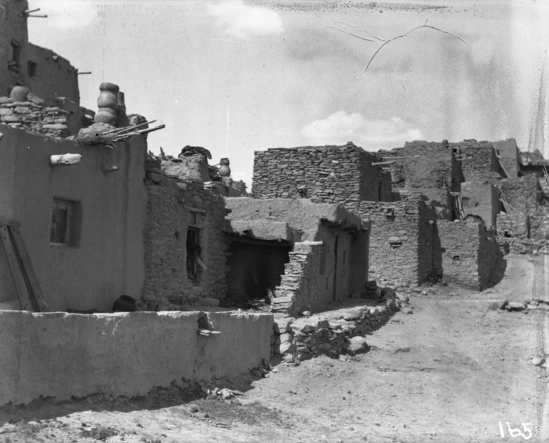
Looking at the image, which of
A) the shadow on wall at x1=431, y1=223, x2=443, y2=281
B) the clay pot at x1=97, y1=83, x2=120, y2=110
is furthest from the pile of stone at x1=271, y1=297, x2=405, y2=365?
the shadow on wall at x1=431, y1=223, x2=443, y2=281

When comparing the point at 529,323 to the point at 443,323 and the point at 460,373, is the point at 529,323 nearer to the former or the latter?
the point at 443,323

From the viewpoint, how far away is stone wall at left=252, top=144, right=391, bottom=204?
21906 millimetres

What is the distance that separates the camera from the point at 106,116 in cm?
1233

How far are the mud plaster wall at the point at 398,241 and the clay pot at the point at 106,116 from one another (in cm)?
1054

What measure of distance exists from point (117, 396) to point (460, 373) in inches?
257

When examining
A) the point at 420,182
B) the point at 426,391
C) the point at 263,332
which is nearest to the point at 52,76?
the point at 420,182

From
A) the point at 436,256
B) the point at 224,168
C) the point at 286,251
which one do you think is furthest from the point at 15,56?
the point at 436,256

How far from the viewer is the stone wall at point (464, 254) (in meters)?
21.4

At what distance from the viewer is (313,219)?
15.7m

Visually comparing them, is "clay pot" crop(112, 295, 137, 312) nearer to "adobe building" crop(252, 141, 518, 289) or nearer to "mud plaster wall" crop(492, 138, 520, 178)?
"adobe building" crop(252, 141, 518, 289)

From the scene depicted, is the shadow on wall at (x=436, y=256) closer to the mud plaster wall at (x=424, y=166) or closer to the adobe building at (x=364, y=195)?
the adobe building at (x=364, y=195)

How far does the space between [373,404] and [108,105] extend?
640 cm

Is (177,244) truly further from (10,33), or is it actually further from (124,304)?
(10,33)

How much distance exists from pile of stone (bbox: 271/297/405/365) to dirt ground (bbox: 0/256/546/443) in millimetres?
225
